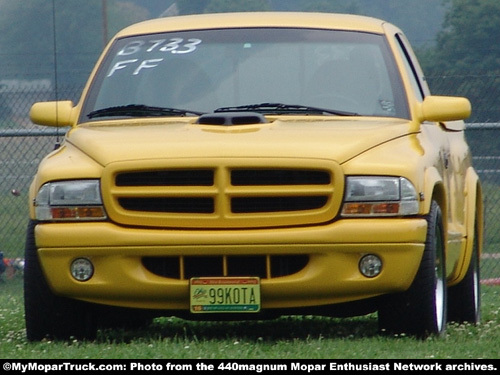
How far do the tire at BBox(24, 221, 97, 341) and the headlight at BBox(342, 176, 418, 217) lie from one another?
1.39 m

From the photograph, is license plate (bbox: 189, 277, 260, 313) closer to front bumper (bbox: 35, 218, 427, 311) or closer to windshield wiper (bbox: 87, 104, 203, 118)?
front bumper (bbox: 35, 218, 427, 311)

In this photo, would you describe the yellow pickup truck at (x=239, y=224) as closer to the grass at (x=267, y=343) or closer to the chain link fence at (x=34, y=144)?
the grass at (x=267, y=343)

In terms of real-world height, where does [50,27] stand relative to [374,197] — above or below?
below

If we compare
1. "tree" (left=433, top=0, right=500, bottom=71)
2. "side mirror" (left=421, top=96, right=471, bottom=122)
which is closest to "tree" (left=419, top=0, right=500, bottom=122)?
"tree" (left=433, top=0, right=500, bottom=71)

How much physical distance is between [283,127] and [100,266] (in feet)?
3.67

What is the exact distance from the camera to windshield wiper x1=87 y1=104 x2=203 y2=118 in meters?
7.70

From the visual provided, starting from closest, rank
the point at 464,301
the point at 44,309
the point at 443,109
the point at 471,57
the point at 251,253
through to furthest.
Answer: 1. the point at 251,253
2. the point at 44,309
3. the point at 443,109
4. the point at 464,301
5. the point at 471,57

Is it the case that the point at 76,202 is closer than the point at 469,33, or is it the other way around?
the point at 76,202

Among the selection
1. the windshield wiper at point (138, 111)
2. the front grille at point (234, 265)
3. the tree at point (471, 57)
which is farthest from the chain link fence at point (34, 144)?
the front grille at point (234, 265)

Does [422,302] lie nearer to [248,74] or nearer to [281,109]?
[281,109]

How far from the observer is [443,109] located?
7578 millimetres

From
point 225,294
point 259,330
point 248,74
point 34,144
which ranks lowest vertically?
point 34,144

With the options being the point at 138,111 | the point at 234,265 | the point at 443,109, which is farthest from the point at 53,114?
the point at 443,109

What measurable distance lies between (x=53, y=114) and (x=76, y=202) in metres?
1.25
